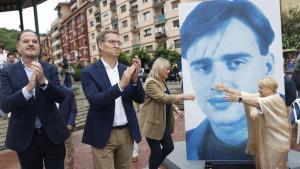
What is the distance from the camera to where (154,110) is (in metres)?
5.28

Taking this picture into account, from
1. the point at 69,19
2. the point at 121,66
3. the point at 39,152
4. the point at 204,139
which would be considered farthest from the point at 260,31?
the point at 69,19

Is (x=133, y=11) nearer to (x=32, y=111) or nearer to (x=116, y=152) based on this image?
(x=116, y=152)

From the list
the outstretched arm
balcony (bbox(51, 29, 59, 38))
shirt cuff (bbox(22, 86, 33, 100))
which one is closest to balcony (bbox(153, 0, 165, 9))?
the outstretched arm

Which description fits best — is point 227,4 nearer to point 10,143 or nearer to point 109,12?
point 10,143

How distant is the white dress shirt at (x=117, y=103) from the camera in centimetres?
365

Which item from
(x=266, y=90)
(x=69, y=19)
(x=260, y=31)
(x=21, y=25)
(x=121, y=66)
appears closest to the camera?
(x=121, y=66)

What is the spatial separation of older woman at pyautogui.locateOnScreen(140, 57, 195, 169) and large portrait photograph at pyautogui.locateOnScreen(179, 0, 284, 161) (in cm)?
32

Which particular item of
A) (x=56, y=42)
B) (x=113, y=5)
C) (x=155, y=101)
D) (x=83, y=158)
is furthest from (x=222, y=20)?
(x=56, y=42)

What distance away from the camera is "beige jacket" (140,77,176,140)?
5.19m

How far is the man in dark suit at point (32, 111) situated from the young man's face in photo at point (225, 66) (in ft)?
8.01

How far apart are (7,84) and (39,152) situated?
25.3 inches

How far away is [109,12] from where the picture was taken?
72.6 metres

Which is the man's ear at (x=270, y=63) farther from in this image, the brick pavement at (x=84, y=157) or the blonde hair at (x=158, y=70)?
the brick pavement at (x=84, y=157)

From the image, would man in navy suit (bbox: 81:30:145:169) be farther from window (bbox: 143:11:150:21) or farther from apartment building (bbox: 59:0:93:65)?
apartment building (bbox: 59:0:93:65)
